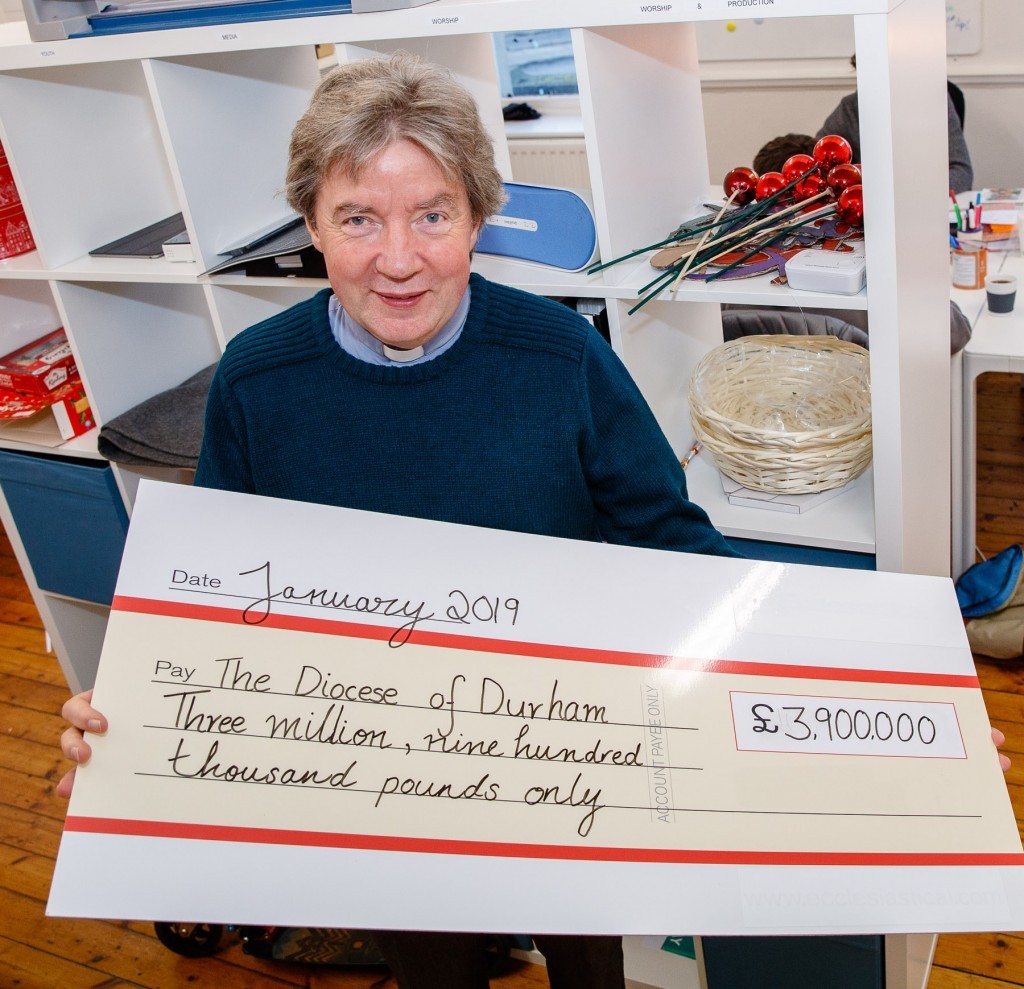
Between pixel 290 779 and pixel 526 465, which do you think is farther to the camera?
pixel 526 465

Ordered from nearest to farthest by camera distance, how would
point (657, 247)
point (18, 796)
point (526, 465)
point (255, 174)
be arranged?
point (526, 465) → point (657, 247) → point (255, 174) → point (18, 796)

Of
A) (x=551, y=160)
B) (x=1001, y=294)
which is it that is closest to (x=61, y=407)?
(x=1001, y=294)

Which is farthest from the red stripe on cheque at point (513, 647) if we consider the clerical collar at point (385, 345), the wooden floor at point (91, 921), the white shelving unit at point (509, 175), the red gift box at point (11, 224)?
the red gift box at point (11, 224)

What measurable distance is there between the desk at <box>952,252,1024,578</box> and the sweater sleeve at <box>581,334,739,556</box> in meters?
1.39

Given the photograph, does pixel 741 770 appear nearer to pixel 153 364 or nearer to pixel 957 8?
pixel 153 364

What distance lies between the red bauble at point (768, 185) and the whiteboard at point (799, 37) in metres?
2.76

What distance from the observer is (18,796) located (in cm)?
261

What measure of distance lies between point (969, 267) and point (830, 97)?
76.5 inches

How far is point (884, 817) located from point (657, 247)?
849 mm

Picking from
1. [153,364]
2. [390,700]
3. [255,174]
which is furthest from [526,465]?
[153,364]

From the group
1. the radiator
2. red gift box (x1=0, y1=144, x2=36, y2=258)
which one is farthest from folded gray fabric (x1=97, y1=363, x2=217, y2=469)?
the radiator

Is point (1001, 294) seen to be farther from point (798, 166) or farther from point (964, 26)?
point (964, 26)

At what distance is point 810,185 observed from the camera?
156 cm

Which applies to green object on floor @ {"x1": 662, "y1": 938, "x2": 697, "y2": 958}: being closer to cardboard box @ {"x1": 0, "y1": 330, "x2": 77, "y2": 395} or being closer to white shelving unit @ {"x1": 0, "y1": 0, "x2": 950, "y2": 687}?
white shelving unit @ {"x1": 0, "y1": 0, "x2": 950, "y2": 687}
